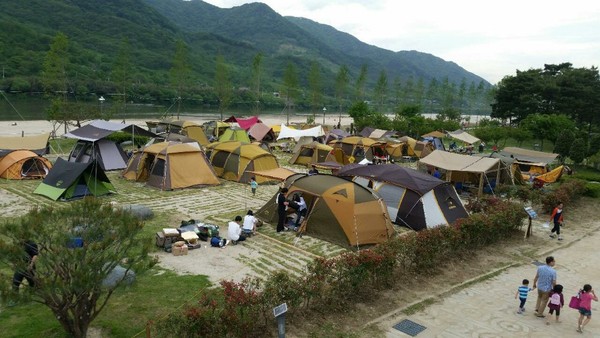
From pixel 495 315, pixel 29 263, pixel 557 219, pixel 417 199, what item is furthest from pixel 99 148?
pixel 557 219

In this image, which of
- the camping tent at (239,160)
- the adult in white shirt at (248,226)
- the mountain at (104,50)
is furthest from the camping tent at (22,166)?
the mountain at (104,50)

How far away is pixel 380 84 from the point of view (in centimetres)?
8494

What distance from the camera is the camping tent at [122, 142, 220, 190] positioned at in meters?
17.0

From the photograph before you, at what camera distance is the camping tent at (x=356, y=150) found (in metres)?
26.3

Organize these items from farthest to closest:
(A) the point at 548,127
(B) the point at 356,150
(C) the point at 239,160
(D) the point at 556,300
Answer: (A) the point at 548,127 → (B) the point at 356,150 → (C) the point at 239,160 → (D) the point at 556,300

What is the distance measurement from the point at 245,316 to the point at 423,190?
819cm

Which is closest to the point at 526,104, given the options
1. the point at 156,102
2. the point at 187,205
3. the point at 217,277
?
the point at 187,205

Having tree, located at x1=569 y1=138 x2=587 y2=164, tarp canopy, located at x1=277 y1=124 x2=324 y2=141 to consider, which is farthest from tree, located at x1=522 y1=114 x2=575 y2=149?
tarp canopy, located at x1=277 y1=124 x2=324 y2=141

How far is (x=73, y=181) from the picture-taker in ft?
48.2

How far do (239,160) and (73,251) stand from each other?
14.0 meters

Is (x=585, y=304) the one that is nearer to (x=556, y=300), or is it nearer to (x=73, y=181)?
(x=556, y=300)

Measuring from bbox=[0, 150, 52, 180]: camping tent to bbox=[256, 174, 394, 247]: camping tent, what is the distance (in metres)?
12.2

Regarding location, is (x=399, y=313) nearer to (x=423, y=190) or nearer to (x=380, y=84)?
(x=423, y=190)

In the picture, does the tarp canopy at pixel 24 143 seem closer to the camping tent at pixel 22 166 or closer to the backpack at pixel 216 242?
the camping tent at pixel 22 166
